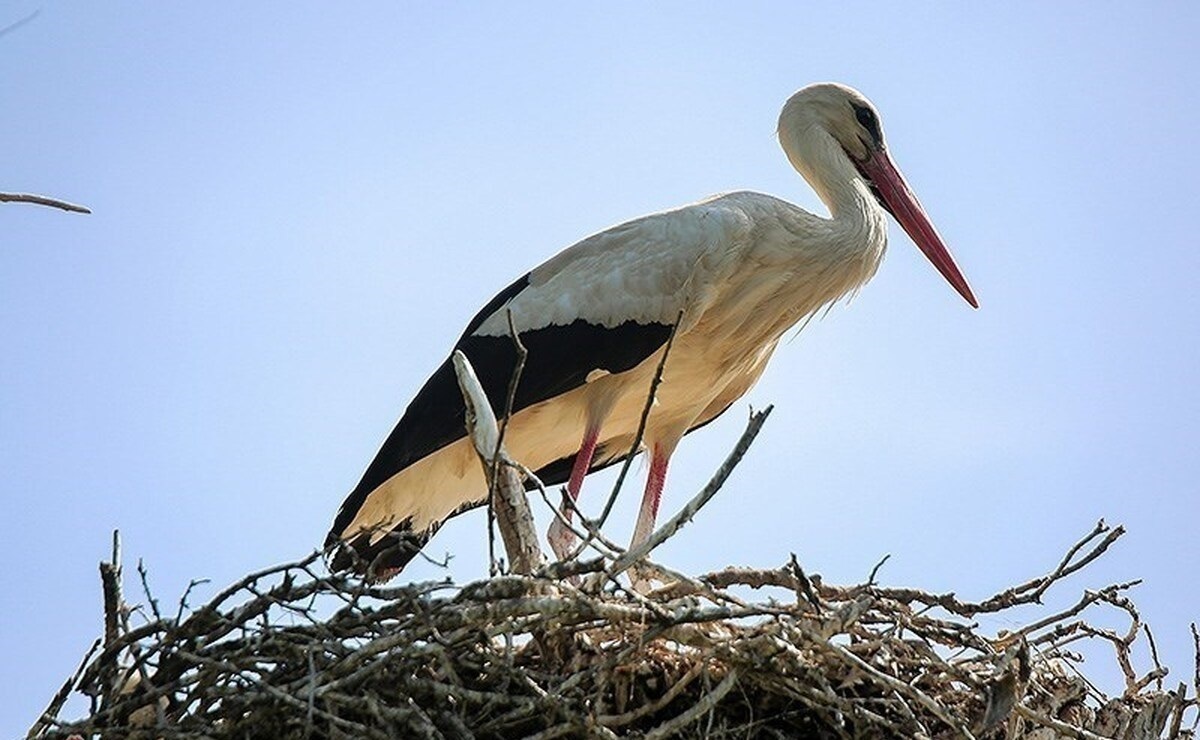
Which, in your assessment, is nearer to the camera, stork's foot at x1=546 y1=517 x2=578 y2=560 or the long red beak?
stork's foot at x1=546 y1=517 x2=578 y2=560

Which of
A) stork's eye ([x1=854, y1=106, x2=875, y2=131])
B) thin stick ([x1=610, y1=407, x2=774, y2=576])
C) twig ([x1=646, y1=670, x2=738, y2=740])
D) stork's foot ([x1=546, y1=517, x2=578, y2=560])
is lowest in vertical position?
twig ([x1=646, y1=670, x2=738, y2=740])

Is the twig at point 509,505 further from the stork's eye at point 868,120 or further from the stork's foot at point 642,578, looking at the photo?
the stork's eye at point 868,120

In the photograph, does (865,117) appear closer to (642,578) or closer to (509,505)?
(642,578)

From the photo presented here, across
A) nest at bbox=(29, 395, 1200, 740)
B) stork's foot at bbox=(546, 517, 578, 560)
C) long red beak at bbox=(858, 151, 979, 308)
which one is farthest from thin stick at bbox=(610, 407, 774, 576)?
long red beak at bbox=(858, 151, 979, 308)

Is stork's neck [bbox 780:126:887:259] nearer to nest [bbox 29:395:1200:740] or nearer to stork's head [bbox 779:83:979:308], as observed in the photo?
stork's head [bbox 779:83:979:308]

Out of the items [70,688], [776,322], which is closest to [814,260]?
[776,322]

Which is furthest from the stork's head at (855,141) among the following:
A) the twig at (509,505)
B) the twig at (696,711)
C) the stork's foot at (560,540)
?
the twig at (696,711)

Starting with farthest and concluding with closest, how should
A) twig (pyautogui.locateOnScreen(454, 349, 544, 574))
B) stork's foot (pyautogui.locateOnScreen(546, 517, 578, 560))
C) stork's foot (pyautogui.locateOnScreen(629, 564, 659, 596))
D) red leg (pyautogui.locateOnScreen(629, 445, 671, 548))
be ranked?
red leg (pyautogui.locateOnScreen(629, 445, 671, 548)), stork's foot (pyautogui.locateOnScreen(546, 517, 578, 560)), stork's foot (pyautogui.locateOnScreen(629, 564, 659, 596)), twig (pyautogui.locateOnScreen(454, 349, 544, 574))

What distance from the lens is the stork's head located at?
746cm

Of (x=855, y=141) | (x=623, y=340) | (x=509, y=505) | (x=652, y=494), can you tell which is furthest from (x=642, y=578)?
(x=855, y=141)

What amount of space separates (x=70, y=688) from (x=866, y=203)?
3.55 metres

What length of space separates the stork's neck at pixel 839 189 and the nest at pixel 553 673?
214 cm

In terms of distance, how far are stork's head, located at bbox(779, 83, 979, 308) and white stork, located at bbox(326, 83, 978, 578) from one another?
0.76 feet

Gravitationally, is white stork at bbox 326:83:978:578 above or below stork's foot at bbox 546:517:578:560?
above
